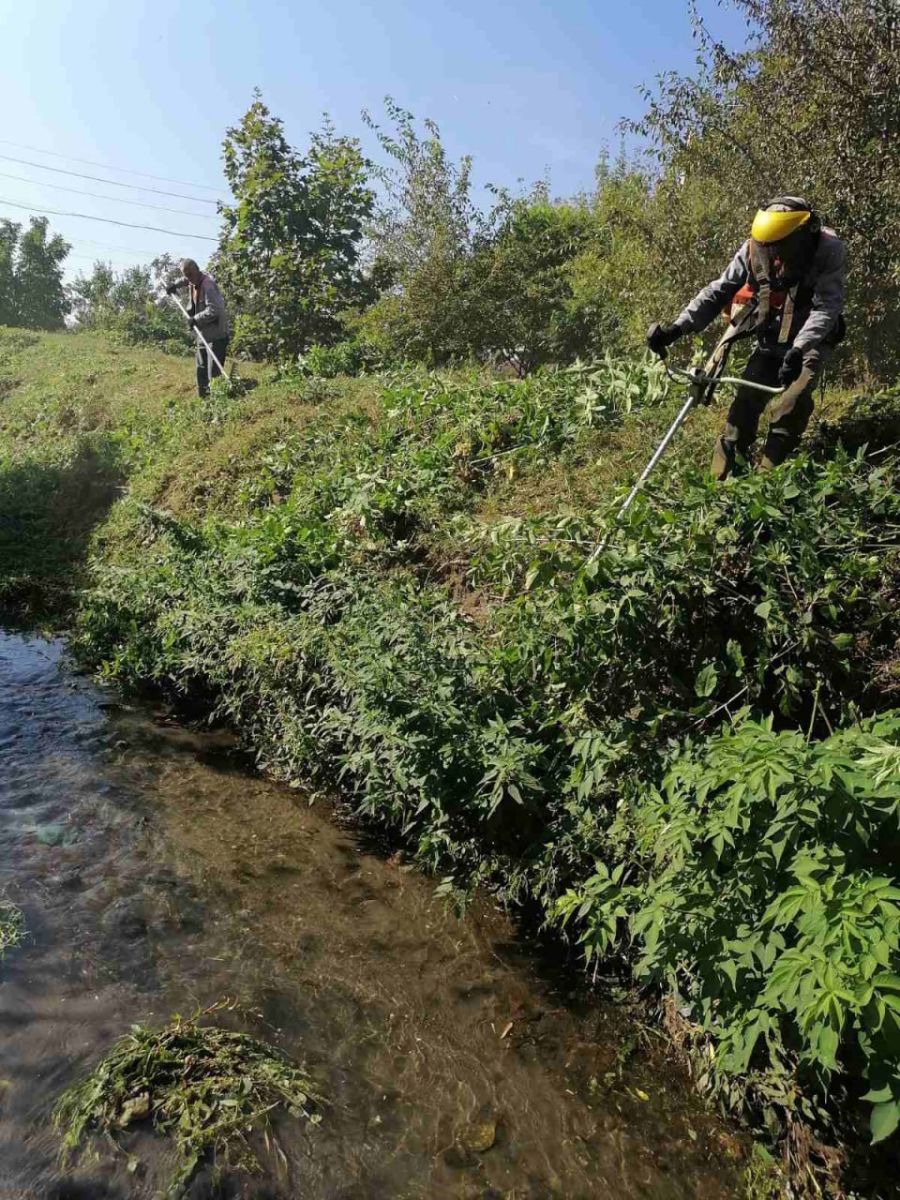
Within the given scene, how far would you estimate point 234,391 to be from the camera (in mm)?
11430

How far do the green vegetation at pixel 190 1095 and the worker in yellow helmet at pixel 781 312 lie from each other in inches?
136

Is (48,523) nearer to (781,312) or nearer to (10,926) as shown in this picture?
(10,926)

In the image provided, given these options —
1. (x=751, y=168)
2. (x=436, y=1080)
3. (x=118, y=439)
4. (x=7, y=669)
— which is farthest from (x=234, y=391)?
(x=436, y=1080)

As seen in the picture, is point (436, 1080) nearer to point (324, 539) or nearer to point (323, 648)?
point (323, 648)

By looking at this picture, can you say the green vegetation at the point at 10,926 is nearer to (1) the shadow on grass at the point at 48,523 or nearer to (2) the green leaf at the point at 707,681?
(2) the green leaf at the point at 707,681

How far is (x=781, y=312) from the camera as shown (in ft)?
15.9

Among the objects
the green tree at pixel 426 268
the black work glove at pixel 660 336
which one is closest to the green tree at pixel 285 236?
the green tree at pixel 426 268

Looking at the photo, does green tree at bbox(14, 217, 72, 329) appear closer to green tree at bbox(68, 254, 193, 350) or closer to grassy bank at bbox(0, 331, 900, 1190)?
green tree at bbox(68, 254, 193, 350)

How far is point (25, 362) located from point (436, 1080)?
19003 millimetres

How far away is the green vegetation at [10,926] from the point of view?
3.65 metres

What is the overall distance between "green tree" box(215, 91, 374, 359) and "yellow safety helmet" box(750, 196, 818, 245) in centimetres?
1174

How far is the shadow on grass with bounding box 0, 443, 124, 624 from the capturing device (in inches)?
335

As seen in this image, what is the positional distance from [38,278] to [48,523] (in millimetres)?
40674

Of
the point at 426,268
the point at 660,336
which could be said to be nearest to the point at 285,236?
the point at 426,268
